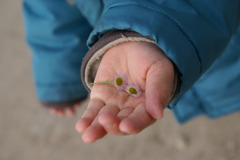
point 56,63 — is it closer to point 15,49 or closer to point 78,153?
point 78,153

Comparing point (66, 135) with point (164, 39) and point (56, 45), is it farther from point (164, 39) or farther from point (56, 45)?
point (164, 39)

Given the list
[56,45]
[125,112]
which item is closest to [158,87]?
[125,112]

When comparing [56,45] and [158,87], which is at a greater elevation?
[158,87]

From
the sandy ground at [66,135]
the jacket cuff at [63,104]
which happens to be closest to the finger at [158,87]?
the jacket cuff at [63,104]

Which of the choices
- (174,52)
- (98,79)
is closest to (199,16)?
(174,52)

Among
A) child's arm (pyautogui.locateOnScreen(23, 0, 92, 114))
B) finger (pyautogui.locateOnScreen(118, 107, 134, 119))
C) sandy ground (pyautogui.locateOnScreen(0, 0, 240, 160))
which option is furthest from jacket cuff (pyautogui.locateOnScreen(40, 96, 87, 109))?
finger (pyautogui.locateOnScreen(118, 107, 134, 119))

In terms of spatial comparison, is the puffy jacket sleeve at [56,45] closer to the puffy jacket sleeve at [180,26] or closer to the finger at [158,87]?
the puffy jacket sleeve at [180,26]

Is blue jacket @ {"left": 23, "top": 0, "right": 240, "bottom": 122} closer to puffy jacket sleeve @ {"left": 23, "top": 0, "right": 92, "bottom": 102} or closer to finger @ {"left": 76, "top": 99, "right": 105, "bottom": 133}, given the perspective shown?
puffy jacket sleeve @ {"left": 23, "top": 0, "right": 92, "bottom": 102}
